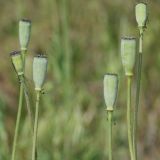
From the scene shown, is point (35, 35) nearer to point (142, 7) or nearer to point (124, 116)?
point (124, 116)

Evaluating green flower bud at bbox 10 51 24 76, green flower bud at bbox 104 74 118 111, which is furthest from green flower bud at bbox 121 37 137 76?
green flower bud at bbox 10 51 24 76

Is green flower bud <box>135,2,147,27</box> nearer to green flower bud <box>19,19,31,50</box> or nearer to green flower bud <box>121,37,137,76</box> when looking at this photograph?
green flower bud <box>121,37,137,76</box>

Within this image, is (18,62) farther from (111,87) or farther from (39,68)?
(111,87)

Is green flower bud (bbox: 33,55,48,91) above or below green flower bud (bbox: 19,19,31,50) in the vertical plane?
below

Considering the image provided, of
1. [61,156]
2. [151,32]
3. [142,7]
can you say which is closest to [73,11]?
[151,32]

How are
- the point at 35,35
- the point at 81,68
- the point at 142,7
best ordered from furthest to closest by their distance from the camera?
the point at 35,35, the point at 81,68, the point at 142,7

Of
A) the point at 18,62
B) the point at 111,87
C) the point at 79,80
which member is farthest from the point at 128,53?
the point at 79,80

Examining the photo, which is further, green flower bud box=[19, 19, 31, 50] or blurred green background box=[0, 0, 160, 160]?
blurred green background box=[0, 0, 160, 160]
